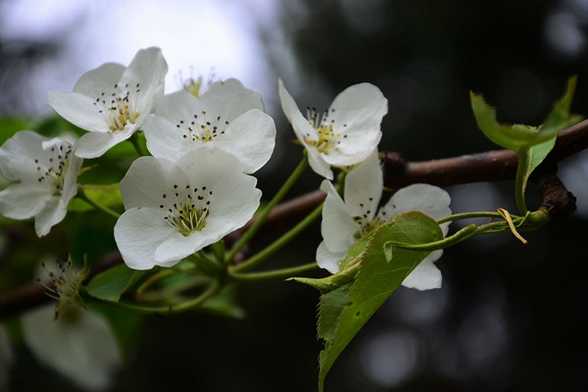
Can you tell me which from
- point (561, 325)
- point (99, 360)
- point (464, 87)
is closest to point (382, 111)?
point (99, 360)

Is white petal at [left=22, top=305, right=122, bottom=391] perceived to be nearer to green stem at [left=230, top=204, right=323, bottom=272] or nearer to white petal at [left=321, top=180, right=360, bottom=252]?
green stem at [left=230, top=204, right=323, bottom=272]

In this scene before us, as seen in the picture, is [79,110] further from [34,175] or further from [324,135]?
[324,135]

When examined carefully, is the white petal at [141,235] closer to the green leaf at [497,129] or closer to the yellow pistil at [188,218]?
the yellow pistil at [188,218]

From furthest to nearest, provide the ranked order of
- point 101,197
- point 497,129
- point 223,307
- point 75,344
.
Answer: point 75,344 < point 223,307 < point 101,197 < point 497,129

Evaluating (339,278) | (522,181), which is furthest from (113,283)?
(522,181)

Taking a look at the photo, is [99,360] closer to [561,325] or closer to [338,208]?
[338,208]

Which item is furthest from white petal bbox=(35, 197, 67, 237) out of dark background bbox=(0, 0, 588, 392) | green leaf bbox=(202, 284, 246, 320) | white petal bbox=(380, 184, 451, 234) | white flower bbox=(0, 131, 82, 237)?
dark background bbox=(0, 0, 588, 392)
